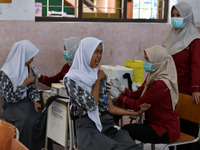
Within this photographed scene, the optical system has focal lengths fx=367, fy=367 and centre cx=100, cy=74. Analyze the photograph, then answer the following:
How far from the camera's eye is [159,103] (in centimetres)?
296

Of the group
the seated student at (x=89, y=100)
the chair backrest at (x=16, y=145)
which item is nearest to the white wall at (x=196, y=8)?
the seated student at (x=89, y=100)

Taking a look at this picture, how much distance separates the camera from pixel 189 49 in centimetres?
342

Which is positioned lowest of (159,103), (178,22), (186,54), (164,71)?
(159,103)

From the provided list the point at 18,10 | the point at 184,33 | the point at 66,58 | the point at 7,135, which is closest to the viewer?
the point at 7,135

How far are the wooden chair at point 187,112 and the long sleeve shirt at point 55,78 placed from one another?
4.47 feet

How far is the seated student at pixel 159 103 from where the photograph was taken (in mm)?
2930

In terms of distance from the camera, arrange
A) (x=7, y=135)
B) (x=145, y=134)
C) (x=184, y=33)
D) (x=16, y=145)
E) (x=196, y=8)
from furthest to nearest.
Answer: (x=196, y=8)
(x=184, y=33)
(x=145, y=134)
(x=7, y=135)
(x=16, y=145)

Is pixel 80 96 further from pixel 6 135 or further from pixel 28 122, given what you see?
pixel 28 122

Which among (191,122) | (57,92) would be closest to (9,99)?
(57,92)

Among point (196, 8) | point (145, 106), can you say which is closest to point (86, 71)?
point (145, 106)

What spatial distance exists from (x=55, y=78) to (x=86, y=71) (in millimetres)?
1399

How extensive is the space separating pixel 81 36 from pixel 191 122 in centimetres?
184

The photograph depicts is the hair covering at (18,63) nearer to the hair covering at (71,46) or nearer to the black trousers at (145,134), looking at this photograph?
the hair covering at (71,46)

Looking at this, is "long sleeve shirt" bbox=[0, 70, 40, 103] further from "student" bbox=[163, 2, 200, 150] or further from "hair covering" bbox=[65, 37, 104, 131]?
"student" bbox=[163, 2, 200, 150]
